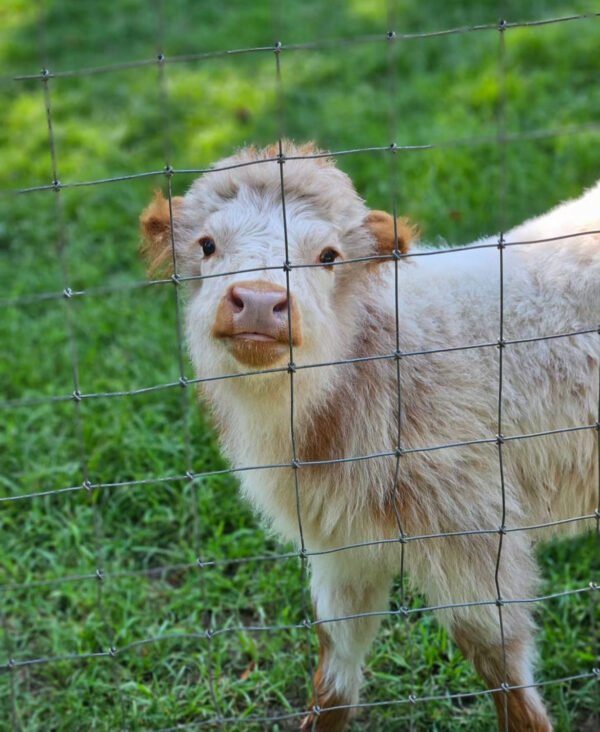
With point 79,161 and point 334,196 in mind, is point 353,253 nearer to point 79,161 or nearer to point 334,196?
point 334,196

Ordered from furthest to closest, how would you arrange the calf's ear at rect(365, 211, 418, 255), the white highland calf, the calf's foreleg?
the calf's foreleg → the calf's ear at rect(365, 211, 418, 255) → the white highland calf

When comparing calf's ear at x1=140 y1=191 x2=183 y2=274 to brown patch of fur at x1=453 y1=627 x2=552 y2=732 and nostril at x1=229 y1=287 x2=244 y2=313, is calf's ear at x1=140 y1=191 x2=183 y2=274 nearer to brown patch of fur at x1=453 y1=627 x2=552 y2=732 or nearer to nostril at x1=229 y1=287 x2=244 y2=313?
nostril at x1=229 y1=287 x2=244 y2=313

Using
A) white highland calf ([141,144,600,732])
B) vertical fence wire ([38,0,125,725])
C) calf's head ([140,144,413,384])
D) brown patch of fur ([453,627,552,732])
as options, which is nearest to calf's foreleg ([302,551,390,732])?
white highland calf ([141,144,600,732])

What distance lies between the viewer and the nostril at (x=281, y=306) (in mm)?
2812

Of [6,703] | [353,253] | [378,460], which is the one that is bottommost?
[6,703]

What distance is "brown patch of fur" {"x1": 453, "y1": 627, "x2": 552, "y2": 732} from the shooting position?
3.33m

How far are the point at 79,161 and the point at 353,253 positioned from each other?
4.75 meters

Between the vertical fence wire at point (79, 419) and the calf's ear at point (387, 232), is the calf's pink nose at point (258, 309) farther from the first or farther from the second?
the calf's ear at point (387, 232)

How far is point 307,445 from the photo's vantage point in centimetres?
326

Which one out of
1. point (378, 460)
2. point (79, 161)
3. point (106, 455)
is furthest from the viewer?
point (79, 161)

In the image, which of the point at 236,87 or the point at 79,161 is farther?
the point at 236,87

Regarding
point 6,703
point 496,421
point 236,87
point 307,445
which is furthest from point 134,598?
point 236,87

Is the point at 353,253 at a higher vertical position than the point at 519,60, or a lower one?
lower

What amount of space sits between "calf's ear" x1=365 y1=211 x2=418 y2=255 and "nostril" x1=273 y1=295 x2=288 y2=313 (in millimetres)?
622
